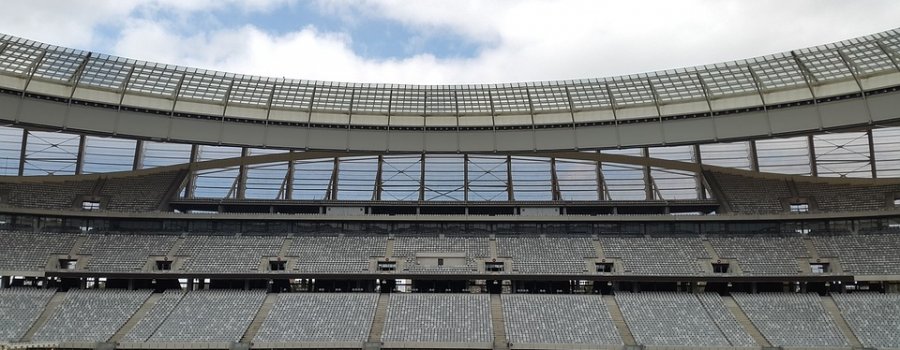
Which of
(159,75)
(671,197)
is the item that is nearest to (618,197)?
(671,197)

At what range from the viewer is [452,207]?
1987 inches

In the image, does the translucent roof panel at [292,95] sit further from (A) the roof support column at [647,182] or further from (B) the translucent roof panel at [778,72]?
(B) the translucent roof panel at [778,72]

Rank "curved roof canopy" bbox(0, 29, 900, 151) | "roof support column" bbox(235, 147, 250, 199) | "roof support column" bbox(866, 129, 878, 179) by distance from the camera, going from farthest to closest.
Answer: "roof support column" bbox(235, 147, 250, 199) → "roof support column" bbox(866, 129, 878, 179) → "curved roof canopy" bbox(0, 29, 900, 151)

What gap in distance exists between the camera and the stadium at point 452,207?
3956cm

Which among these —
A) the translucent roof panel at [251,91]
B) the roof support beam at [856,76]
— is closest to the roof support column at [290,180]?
the translucent roof panel at [251,91]

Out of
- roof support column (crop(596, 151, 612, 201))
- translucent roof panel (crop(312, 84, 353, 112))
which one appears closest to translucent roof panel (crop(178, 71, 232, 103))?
translucent roof panel (crop(312, 84, 353, 112))

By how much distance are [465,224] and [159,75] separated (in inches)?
878

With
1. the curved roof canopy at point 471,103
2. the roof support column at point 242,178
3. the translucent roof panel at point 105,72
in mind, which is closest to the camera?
the curved roof canopy at point 471,103

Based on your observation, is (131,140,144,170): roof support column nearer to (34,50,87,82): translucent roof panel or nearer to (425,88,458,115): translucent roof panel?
(34,50,87,82): translucent roof panel

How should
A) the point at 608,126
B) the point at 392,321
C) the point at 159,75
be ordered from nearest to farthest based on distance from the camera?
the point at 392,321 < the point at 159,75 < the point at 608,126

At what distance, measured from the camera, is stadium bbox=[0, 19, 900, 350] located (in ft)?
130

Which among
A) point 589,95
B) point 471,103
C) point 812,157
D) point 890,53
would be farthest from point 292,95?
point 890,53

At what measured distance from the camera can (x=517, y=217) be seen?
1925 inches

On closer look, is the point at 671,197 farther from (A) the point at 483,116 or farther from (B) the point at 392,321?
(B) the point at 392,321
